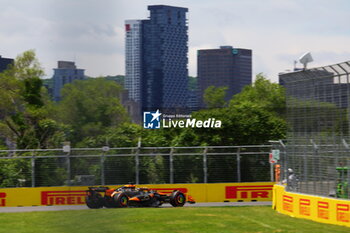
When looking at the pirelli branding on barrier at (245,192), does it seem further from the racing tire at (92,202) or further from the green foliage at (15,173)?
the green foliage at (15,173)

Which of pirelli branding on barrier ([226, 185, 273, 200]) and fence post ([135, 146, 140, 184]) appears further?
pirelli branding on barrier ([226, 185, 273, 200])

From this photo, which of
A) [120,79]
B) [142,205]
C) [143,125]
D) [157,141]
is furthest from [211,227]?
[143,125]

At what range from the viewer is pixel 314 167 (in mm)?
21094

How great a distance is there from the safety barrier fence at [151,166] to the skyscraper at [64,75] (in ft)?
83.1

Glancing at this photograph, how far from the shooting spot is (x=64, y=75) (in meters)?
4.60

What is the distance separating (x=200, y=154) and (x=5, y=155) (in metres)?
9.56

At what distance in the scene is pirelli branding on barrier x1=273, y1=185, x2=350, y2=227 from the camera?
59.9 feet

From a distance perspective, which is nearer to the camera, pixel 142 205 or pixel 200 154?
pixel 142 205

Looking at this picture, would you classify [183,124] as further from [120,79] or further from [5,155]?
[120,79]

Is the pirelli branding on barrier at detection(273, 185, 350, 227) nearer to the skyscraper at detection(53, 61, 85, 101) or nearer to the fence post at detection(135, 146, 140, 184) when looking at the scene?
the fence post at detection(135, 146, 140, 184)

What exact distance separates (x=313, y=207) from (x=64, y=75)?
55.0 ft

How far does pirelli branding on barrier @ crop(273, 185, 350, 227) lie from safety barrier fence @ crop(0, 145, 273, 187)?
25.4ft

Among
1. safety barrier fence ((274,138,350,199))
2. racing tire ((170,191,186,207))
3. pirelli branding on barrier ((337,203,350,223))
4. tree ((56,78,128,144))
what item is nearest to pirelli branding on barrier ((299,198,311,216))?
safety barrier fence ((274,138,350,199))

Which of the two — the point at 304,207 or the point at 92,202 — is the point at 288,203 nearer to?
the point at 304,207
